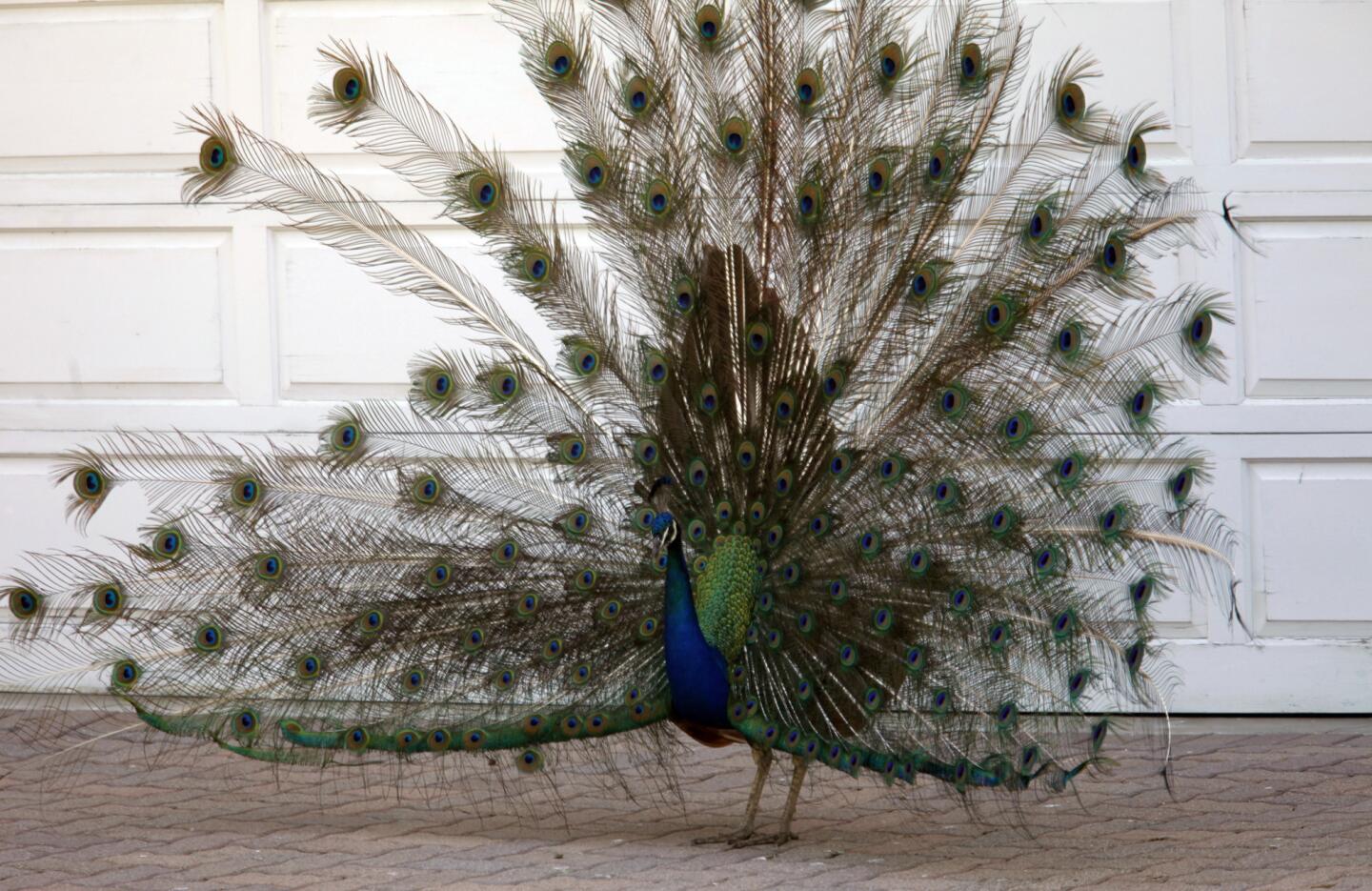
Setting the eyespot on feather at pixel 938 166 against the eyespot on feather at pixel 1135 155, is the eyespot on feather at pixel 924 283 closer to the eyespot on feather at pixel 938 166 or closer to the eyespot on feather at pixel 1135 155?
the eyespot on feather at pixel 938 166

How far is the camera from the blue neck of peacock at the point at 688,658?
4.61 meters

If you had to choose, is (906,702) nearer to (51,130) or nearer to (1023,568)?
(1023,568)

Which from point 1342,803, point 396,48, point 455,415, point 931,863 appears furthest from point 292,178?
point 1342,803

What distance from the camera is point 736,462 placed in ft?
15.9

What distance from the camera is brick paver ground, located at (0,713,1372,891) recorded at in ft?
15.2

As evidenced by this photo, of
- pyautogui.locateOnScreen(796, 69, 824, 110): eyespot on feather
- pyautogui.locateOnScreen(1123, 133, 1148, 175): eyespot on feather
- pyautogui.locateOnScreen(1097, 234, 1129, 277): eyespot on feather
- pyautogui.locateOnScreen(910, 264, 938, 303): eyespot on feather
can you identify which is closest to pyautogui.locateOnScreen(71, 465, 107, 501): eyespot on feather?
pyautogui.locateOnScreen(796, 69, 824, 110): eyespot on feather

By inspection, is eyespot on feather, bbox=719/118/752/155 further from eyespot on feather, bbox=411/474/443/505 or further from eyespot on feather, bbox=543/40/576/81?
eyespot on feather, bbox=411/474/443/505

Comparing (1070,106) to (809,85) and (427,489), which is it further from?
(427,489)

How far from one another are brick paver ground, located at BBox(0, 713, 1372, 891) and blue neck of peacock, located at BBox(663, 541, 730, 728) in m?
0.47

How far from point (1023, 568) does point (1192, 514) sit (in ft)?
2.64

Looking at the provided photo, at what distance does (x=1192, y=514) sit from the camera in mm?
5160

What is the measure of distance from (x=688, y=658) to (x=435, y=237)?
298 centimetres

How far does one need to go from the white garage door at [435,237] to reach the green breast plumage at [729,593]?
2549mm

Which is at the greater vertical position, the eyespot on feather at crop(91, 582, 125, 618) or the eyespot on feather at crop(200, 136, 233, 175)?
the eyespot on feather at crop(200, 136, 233, 175)
